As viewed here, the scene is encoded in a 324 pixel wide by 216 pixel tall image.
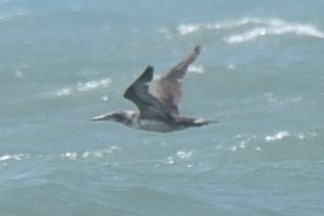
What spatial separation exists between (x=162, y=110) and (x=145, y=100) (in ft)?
0.91

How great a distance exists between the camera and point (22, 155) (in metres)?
24.7

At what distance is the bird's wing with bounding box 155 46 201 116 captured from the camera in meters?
15.6

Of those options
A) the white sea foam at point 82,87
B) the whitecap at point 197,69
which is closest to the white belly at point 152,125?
the white sea foam at point 82,87

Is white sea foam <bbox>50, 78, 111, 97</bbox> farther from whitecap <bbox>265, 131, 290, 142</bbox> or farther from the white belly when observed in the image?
the white belly

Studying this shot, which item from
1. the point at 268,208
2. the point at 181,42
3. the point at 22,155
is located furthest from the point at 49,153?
the point at 181,42

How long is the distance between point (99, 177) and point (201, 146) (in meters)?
2.11

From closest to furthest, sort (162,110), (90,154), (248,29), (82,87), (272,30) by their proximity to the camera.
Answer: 1. (162,110)
2. (90,154)
3. (82,87)
4. (272,30)
5. (248,29)

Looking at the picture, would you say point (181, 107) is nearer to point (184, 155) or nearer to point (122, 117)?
point (184, 155)

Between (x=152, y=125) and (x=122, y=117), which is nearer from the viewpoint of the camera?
(x=152, y=125)

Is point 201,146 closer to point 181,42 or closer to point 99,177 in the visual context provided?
point 99,177

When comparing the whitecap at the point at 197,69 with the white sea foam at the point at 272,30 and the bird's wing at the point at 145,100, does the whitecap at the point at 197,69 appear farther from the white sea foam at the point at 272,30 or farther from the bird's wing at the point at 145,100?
the bird's wing at the point at 145,100

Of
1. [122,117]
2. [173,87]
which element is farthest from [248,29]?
[122,117]

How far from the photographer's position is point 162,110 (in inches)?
609

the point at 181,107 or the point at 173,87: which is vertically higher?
the point at 173,87
